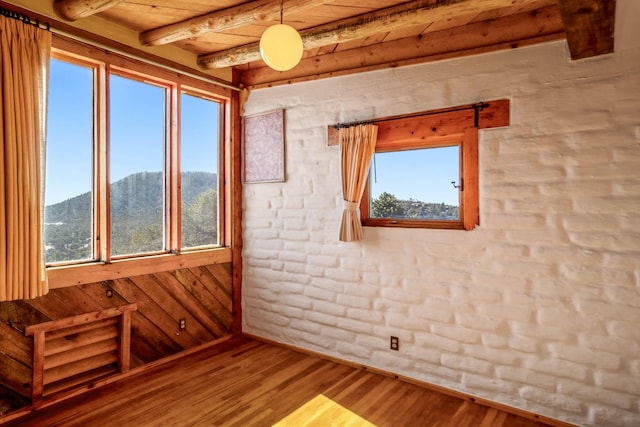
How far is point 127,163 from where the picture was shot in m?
3.05

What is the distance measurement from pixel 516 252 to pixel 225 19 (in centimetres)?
248

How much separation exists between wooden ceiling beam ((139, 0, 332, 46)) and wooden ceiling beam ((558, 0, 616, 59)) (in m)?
1.26

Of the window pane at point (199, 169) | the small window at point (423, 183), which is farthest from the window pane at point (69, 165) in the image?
the small window at point (423, 183)

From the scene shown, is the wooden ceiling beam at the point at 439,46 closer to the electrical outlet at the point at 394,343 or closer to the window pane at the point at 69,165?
the window pane at the point at 69,165

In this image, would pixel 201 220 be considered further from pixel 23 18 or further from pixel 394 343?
pixel 394 343

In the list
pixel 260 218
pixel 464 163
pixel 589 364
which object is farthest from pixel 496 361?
pixel 260 218

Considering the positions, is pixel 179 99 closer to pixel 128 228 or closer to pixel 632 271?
pixel 128 228

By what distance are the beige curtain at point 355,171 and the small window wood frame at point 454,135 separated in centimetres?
11

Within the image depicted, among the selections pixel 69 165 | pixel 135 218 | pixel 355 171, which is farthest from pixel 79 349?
pixel 355 171

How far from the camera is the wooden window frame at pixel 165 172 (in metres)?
2.66

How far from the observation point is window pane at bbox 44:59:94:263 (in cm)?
262

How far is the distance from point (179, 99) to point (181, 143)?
1.25 ft

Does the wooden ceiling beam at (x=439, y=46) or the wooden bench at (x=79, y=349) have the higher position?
the wooden ceiling beam at (x=439, y=46)

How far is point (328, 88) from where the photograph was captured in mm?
3305
